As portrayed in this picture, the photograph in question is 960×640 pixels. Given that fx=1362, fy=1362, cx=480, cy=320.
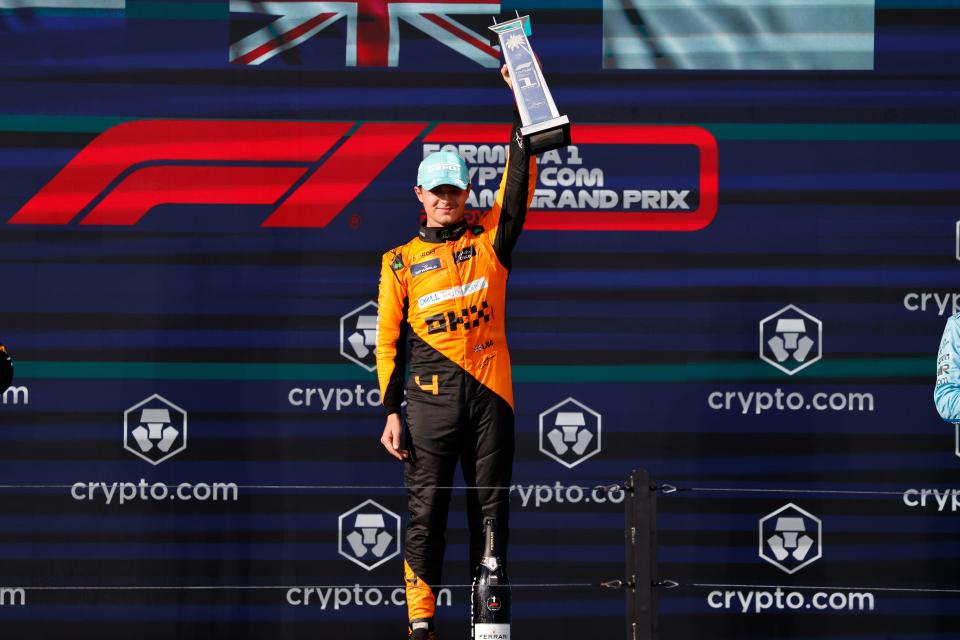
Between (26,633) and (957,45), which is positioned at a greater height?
(957,45)

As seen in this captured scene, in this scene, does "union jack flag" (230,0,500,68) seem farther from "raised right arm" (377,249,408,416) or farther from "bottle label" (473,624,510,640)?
"bottle label" (473,624,510,640)

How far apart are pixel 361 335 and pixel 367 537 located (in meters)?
0.73

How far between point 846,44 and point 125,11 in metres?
2.59

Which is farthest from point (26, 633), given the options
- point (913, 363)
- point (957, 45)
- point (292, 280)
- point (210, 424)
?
point (957, 45)

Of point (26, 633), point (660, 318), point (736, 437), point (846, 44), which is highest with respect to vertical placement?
point (846, 44)

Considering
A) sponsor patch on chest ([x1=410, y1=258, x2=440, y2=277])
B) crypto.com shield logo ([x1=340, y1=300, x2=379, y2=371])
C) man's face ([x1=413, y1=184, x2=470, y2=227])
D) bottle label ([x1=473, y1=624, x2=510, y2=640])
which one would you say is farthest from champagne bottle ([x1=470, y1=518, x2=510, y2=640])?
crypto.com shield logo ([x1=340, y1=300, x2=379, y2=371])

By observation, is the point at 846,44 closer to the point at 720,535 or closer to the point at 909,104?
the point at 909,104

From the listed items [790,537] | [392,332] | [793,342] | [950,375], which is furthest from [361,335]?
[950,375]

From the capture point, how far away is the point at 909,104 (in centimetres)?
492

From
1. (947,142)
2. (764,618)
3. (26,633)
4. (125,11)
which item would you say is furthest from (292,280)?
(947,142)

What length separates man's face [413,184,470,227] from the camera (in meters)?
4.24

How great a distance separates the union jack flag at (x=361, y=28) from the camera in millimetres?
4871

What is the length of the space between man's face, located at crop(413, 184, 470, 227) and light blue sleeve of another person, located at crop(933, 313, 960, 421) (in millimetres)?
1543

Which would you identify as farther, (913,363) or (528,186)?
(913,363)
